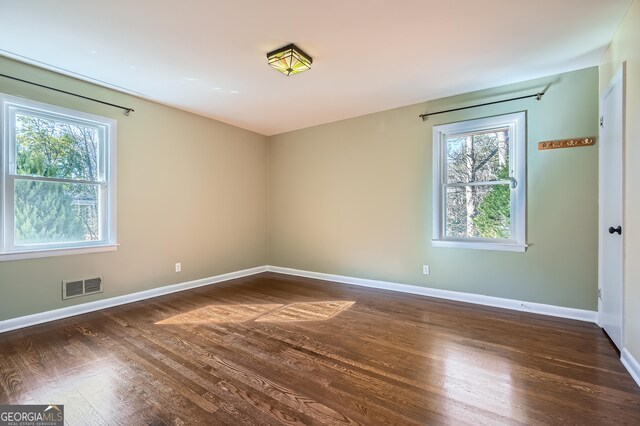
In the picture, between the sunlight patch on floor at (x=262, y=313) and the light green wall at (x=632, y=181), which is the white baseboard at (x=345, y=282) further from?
the sunlight patch on floor at (x=262, y=313)

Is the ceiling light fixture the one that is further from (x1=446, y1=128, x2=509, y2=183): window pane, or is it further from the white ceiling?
(x1=446, y1=128, x2=509, y2=183): window pane

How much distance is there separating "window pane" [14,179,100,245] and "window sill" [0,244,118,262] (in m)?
0.13

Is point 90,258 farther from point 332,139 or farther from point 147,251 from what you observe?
point 332,139

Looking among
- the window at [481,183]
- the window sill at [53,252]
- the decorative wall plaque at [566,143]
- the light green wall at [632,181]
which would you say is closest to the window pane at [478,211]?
the window at [481,183]

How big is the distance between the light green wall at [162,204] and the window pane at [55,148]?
0.76ft

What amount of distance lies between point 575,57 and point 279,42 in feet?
9.26

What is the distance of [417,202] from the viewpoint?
3969 millimetres

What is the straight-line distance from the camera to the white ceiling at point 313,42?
210cm

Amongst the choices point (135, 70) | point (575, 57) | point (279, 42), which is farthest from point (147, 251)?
point (575, 57)

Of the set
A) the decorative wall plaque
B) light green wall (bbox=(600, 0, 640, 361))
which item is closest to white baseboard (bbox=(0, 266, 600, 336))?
light green wall (bbox=(600, 0, 640, 361))

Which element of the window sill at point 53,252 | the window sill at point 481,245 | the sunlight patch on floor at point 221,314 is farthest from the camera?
the window sill at point 481,245

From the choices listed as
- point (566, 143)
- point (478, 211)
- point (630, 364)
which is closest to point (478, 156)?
point (478, 211)

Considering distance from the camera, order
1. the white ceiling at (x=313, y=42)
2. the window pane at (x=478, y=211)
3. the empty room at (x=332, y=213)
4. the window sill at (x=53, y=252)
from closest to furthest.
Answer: the empty room at (x=332, y=213), the white ceiling at (x=313, y=42), the window sill at (x=53, y=252), the window pane at (x=478, y=211)

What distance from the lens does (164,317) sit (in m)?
3.10
